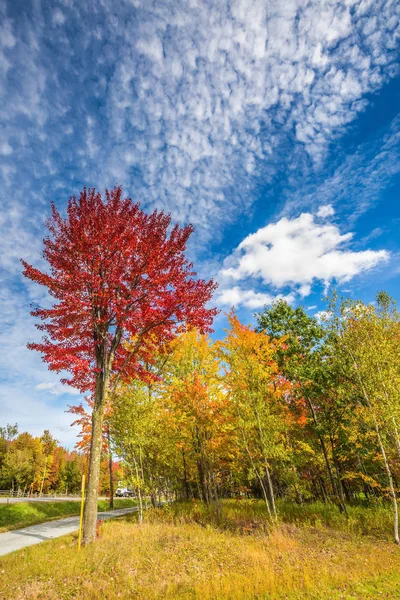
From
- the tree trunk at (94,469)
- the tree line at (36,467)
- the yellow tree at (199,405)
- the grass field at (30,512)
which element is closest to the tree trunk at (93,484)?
the tree trunk at (94,469)

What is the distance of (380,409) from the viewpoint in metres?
14.2

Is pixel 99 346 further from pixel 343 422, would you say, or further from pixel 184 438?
pixel 343 422

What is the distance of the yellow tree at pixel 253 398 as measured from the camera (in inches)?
571

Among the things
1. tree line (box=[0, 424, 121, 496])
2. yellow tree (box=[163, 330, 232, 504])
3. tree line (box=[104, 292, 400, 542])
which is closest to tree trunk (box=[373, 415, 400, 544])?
tree line (box=[104, 292, 400, 542])

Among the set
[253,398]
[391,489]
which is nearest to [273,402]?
[253,398]

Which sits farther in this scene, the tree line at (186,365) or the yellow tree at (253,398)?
the yellow tree at (253,398)

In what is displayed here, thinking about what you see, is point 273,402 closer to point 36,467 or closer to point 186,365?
point 186,365

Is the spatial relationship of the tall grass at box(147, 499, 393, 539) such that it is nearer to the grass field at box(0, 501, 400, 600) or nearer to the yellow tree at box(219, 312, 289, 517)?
the grass field at box(0, 501, 400, 600)

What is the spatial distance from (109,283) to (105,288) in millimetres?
254

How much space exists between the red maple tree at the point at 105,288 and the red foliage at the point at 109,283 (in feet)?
0.10

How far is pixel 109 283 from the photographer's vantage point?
36.8 ft

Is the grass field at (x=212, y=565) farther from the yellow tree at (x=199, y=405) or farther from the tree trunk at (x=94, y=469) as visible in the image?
the yellow tree at (x=199, y=405)

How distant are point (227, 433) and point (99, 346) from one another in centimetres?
964

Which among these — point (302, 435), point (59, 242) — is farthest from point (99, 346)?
point (302, 435)
